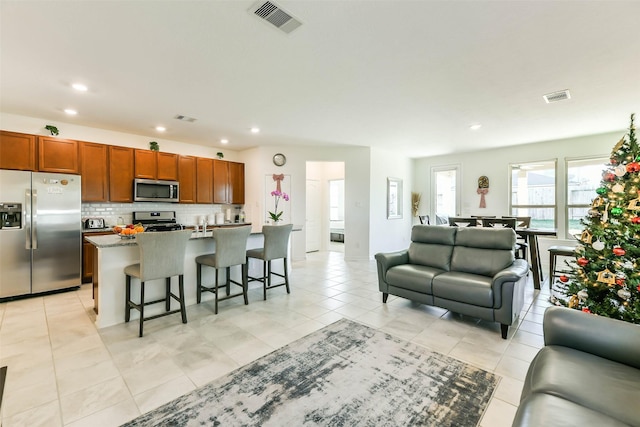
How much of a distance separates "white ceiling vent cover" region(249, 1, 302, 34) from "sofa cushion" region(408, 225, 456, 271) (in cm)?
298

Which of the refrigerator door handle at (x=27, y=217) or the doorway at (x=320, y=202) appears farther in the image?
the doorway at (x=320, y=202)

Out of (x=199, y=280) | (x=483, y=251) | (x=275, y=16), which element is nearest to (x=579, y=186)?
(x=483, y=251)

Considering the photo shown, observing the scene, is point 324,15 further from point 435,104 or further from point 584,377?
point 584,377

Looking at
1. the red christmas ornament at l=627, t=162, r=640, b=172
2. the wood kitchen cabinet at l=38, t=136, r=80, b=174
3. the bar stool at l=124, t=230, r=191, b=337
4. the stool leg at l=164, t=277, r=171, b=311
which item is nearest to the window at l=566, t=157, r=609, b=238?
the red christmas ornament at l=627, t=162, r=640, b=172

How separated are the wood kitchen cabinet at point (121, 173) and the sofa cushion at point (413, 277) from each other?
4.68 metres

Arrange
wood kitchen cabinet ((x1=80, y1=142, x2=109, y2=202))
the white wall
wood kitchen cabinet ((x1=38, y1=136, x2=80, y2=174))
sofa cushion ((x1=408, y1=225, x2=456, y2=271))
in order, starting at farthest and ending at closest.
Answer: the white wall
wood kitchen cabinet ((x1=80, y1=142, x2=109, y2=202))
wood kitchen cabinet ((x1=38, y1=136, x2=80, y2=174))
sofa cushion ((x1=408, y1=225, x2=456, y2=271))

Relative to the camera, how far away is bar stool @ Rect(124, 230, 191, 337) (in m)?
2.77

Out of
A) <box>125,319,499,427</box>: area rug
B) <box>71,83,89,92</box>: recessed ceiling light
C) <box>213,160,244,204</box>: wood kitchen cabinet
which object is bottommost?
<box>125,319,499,427</box>: area rug

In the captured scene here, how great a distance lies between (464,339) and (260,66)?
3293 mm

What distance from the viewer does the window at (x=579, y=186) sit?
18.0 ft

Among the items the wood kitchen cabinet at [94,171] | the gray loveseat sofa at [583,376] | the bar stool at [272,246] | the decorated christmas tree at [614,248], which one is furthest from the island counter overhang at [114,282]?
the decorated christmas tree at [614,248]

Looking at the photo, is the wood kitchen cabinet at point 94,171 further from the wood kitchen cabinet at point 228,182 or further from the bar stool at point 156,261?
the bar stool at point 156,261

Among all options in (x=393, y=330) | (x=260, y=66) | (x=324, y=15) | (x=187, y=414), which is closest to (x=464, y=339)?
(x=393, y=330)

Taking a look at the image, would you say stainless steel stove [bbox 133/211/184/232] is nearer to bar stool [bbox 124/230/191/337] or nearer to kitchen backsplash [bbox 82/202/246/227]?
kitchen backsplash [bbox 82/202/246/227]
